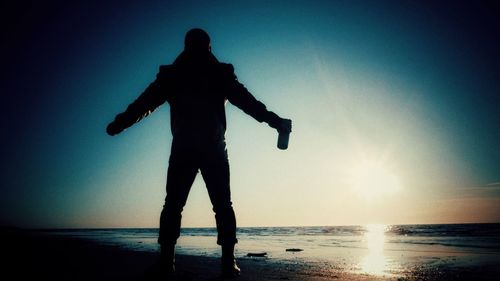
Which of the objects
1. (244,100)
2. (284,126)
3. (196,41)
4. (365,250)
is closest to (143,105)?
(196,41)

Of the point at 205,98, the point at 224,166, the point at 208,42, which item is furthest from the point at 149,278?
the point at 208,42

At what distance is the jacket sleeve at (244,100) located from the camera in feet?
11.0

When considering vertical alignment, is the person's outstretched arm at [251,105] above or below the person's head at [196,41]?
below

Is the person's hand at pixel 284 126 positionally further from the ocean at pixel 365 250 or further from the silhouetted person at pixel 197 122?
the ocean at pixel 365 250

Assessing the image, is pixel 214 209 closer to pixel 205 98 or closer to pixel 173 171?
pixel 173 171

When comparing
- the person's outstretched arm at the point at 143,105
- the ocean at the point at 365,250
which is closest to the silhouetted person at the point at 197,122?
the person's outstretched arm at the point at 143,105

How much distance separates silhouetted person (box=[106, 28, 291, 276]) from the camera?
2979mm

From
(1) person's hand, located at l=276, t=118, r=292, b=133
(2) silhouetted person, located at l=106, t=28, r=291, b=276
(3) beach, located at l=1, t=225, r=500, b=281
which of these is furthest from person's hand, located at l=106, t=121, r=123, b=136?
(1) person's hand, located at l=276, t=118, r=292, b=133

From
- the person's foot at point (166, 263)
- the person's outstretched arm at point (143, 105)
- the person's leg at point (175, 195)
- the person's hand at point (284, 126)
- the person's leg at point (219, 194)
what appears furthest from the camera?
the person's hand at point (284, 126)

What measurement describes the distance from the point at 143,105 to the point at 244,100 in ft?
3.58

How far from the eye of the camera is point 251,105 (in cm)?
337

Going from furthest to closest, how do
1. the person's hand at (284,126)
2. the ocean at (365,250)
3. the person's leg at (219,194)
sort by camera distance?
the ocean at (365,250), the person's hand at (284,126), the person's leg at (219,194)

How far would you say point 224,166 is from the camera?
3.11 meters

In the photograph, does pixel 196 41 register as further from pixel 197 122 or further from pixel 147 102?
pixel 197 122
